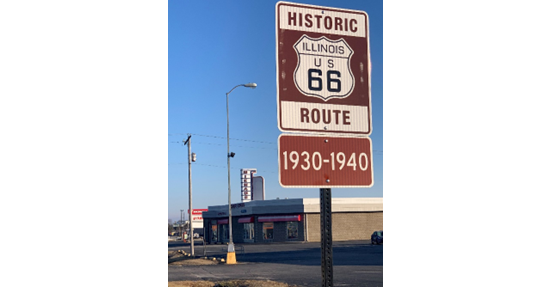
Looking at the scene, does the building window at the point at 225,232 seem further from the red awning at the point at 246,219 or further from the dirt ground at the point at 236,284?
the dirt ground at the point at 236,284

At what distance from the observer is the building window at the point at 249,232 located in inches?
2532

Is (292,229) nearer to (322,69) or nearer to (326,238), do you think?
(326,238)

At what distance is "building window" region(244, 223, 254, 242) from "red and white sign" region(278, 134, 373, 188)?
201ft

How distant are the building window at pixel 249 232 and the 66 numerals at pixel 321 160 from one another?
6143 cm

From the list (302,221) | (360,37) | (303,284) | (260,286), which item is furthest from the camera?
(302,221)

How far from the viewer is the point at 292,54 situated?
354 centimetres

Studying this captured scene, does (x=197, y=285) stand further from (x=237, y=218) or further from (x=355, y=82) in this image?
(x=237, y=218)

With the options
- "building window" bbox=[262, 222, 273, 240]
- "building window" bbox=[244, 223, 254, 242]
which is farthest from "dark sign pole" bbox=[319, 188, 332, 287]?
"building window" bbox=[244, 223, 254, 242]

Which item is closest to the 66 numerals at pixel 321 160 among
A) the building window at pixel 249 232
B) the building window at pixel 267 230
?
the building window at pixel 267 230

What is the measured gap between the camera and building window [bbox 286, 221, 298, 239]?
61.3 metres

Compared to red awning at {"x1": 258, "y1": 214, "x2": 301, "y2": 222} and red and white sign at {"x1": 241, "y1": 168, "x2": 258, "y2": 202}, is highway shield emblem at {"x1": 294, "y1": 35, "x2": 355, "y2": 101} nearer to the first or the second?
red awning at {"x1": 258, "y1": 214, "x2": 301, "y2": 222}

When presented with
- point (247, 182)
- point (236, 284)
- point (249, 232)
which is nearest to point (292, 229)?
point (249, 232)

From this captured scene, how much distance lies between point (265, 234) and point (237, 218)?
5.44 meters
